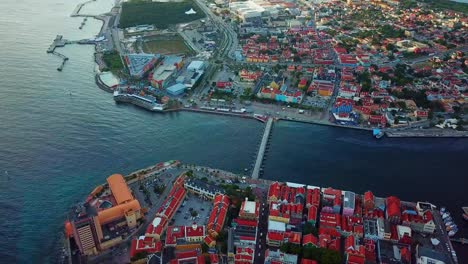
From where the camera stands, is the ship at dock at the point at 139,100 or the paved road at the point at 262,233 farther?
the ship at dock at the point at 139,100

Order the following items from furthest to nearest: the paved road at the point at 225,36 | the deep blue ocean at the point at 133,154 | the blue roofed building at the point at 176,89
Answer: the paved road at the point at 225,36, the blue roofed building at the point at 176,89, the deep blue ocean at the point at 133,154

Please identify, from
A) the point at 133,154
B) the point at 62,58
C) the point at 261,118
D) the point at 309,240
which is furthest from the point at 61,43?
the point at 309,240

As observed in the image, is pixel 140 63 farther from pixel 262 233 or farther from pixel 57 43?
pixel 262 233

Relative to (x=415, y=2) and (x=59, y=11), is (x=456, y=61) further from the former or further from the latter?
(x=59, y=11)

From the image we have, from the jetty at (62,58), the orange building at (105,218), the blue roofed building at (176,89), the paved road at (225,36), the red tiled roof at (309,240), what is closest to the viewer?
the orange building at (105,218)

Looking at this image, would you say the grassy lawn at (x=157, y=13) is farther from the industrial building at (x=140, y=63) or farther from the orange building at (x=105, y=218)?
the orange building at (x=105, y=218)

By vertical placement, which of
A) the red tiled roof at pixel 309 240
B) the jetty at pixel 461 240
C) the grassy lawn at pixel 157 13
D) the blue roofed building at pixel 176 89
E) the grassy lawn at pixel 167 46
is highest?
the grassy lawn at pixel 157 13

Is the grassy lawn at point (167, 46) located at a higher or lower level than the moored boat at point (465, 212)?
higher

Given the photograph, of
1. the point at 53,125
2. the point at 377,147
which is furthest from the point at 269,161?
the point at 53,125

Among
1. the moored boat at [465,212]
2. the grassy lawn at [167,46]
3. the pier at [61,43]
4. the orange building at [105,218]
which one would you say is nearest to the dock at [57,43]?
the pier at [61,43]
